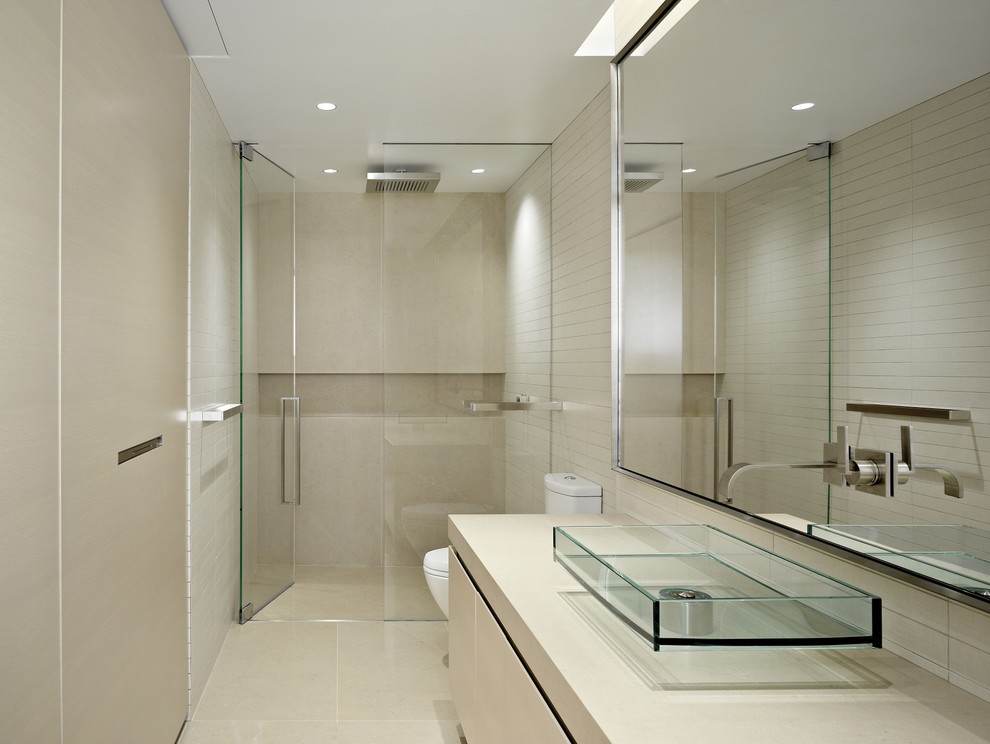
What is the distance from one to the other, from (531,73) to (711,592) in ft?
6.97

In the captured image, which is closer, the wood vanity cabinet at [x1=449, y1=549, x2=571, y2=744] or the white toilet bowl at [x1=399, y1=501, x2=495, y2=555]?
the wood vanity cabinet at [x1=449, y1=549, x2=571, y2=744]

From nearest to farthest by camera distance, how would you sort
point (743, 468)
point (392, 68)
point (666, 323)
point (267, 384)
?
1. point (743, 468)
2. point (666, 323)
3. point (392, 68)
4. point (267, 384)

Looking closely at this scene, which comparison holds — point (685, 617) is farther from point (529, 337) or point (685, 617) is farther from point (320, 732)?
point (529, 337)

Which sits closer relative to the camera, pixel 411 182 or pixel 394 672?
pixel 394 672

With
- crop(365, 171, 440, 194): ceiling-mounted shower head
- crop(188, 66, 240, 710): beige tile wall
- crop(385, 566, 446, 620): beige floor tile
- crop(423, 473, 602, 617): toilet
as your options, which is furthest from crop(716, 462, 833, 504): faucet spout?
crop(365, 171, 440, 194): ceiling-mounted shower head

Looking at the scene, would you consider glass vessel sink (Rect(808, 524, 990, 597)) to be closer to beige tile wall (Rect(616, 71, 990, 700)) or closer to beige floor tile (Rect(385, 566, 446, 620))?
beige tile wall (Rect(616, 71, 990, 700))

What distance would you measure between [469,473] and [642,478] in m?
1.30

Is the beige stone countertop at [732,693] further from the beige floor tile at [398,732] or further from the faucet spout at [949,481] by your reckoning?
the beige floor tile at [398,732]

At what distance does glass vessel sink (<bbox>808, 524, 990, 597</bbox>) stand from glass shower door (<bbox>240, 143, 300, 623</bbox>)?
10.3 feet

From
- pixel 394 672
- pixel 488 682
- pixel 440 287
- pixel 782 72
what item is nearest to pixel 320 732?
pixel 394 672

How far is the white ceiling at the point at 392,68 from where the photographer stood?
7.79ft

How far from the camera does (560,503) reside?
3066 mm

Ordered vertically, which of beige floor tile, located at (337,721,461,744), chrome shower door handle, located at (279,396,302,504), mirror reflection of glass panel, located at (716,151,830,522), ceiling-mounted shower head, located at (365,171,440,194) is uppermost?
ceiling-mounted shower head, located at (365,171,440,194)

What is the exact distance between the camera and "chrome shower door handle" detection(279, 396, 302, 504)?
13.8 feet
